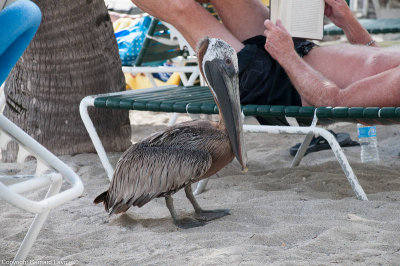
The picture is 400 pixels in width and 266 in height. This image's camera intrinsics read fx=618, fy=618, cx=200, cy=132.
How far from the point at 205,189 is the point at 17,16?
7.65 ft

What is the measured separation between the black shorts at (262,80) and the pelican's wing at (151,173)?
1178 millimetres

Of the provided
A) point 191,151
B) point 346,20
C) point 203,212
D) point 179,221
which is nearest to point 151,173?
point 191,151

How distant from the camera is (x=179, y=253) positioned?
2.86m

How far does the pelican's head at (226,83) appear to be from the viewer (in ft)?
10.2

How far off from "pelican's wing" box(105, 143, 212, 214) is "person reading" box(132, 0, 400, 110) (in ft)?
3.87

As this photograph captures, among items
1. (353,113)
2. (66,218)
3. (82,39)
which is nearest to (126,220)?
(66,218)

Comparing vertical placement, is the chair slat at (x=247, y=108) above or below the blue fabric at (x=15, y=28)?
below

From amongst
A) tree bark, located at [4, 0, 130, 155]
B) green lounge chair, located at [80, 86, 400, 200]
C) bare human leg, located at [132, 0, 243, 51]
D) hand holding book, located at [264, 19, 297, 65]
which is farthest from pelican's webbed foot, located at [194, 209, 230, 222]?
tree bark, located at [4, 0, 130, 155]

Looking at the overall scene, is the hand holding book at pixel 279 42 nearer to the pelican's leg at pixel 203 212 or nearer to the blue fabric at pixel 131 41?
the pelican's leg at pixel 203 212

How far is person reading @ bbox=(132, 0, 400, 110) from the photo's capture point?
151 inches

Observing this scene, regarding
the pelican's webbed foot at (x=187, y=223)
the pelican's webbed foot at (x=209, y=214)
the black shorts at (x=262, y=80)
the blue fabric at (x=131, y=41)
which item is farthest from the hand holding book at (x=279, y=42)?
the blue fabric at (x=131, y=41)

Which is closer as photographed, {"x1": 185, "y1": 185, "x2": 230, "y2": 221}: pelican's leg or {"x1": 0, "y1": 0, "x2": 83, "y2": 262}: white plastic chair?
{"x1": 0, "y1": 0, "x2": 83, "y2": 262}: white plastic chair

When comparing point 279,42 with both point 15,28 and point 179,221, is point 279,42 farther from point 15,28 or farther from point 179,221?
point 15,28

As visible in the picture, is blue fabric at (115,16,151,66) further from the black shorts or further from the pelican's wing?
the pelican's wing
